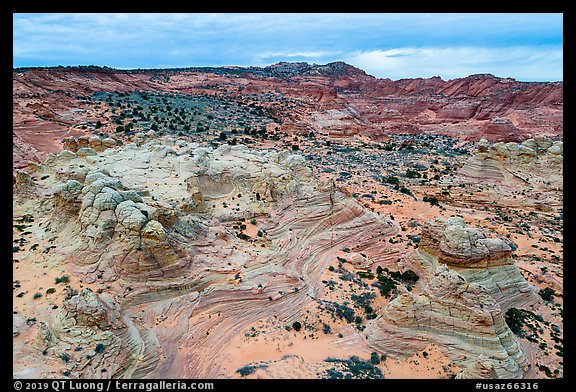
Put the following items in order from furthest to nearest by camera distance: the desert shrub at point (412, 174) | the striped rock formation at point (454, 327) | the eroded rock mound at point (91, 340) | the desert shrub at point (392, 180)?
the desert shrub at point (412, 174), the desert shrub at point (392, 180), the striped rock formation at point (454, 327), the eroded rock mound at point (91, 340)

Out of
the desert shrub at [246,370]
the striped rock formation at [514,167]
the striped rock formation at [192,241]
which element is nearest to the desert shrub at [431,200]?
the striped rock formation at [514,167]

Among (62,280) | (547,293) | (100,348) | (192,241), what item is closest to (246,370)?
(100,348)

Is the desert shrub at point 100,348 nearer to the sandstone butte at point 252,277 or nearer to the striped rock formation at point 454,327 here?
the sandstone butte at point 252,277

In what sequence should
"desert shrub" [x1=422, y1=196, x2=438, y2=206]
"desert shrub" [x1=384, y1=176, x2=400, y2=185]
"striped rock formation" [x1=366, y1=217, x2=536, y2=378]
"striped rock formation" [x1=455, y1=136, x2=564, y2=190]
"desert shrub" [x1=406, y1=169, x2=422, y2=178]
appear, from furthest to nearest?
"desert shrub" [x1=406, y1=169, x2=422, y2=178] → "desert shrub" [x1=384, y1=176, x2=400, y2=185] → "striped rock formation" [x1=455, y1=136, x2=564, y2=190] → "desert shrub" [x1=422, y1=196, x2=438, y2=206] → "striped rock formation" [x1=366, y1=217, x2=536, y2=378]

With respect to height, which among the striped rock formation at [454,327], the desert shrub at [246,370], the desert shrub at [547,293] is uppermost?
the striped rock formation at [454,327]

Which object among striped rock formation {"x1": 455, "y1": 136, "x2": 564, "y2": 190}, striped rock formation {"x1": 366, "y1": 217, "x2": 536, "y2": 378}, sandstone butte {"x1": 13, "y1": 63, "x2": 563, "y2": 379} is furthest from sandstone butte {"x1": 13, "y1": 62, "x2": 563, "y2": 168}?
striped rock formation {"x1": 366, "y1": 217, "x2": 536, "y2": 378}

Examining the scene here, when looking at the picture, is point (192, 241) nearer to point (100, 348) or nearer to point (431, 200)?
point (100, 348)

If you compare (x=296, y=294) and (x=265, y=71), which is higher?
(x=265, y=71)

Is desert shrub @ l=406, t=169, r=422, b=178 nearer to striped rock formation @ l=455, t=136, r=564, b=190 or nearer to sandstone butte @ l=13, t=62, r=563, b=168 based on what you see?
striped rock formation @ l=455, t=136, r=564, b=190

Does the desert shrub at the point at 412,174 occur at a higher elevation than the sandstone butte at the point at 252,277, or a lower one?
lower

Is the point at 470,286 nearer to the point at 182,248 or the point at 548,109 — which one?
the point at 182,248
